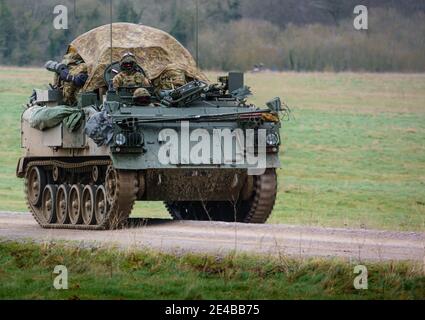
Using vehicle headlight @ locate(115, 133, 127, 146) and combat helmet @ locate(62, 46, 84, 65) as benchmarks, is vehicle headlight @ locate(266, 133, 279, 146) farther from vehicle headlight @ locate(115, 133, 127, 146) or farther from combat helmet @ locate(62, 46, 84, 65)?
combat helmet @ locate(62, 46, 84, 65)

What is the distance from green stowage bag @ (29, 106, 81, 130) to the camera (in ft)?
86.4

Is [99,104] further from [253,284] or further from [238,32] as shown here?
[238,32]

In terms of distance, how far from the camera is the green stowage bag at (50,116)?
1037 inches

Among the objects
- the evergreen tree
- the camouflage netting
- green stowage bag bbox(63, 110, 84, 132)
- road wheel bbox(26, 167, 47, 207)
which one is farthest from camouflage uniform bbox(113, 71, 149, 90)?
the evergreen tree


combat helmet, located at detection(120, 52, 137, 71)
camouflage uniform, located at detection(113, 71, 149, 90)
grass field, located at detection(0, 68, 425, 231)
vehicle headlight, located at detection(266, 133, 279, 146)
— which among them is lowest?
grass field, located at detection(0, 68, 425, 231)

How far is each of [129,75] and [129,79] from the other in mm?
104

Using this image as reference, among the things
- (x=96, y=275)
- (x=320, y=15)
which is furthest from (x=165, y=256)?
(x=320, y=15)

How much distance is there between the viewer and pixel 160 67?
2744cm

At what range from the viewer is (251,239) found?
72.1 ft

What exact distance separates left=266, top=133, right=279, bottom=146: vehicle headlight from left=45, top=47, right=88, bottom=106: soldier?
12.6ft

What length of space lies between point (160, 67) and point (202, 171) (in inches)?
129

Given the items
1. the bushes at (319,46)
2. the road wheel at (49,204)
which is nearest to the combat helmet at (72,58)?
the road wheel at (49,204)

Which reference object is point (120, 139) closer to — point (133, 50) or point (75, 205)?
Result: point (75, 205)

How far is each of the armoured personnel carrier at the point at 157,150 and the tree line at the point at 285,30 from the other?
10.2m
